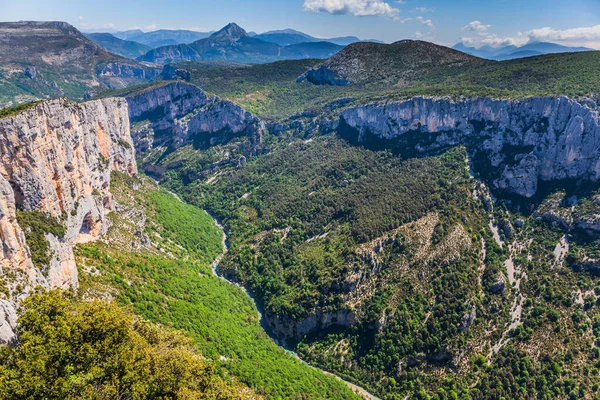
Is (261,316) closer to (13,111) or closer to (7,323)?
(7,323)

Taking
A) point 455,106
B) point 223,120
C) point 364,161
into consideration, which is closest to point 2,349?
point 364,161

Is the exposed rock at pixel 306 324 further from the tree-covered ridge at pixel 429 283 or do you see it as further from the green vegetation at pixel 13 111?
the green vegetation at pixel 13 111

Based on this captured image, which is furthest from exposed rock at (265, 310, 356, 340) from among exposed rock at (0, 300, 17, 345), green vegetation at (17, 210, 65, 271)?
exposed rock at (0, 300, 17, 345)

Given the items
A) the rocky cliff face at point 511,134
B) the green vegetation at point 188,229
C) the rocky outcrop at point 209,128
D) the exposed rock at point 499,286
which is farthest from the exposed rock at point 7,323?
the rocky outcrop at point 209,128

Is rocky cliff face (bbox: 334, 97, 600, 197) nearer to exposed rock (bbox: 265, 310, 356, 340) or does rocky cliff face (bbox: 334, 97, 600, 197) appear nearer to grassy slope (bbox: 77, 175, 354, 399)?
exposed rock (bbox: 265, 310, 356, 340)

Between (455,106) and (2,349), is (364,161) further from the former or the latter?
(2,349)

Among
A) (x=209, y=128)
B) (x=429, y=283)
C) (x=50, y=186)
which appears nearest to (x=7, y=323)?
(x=50, y=186)
